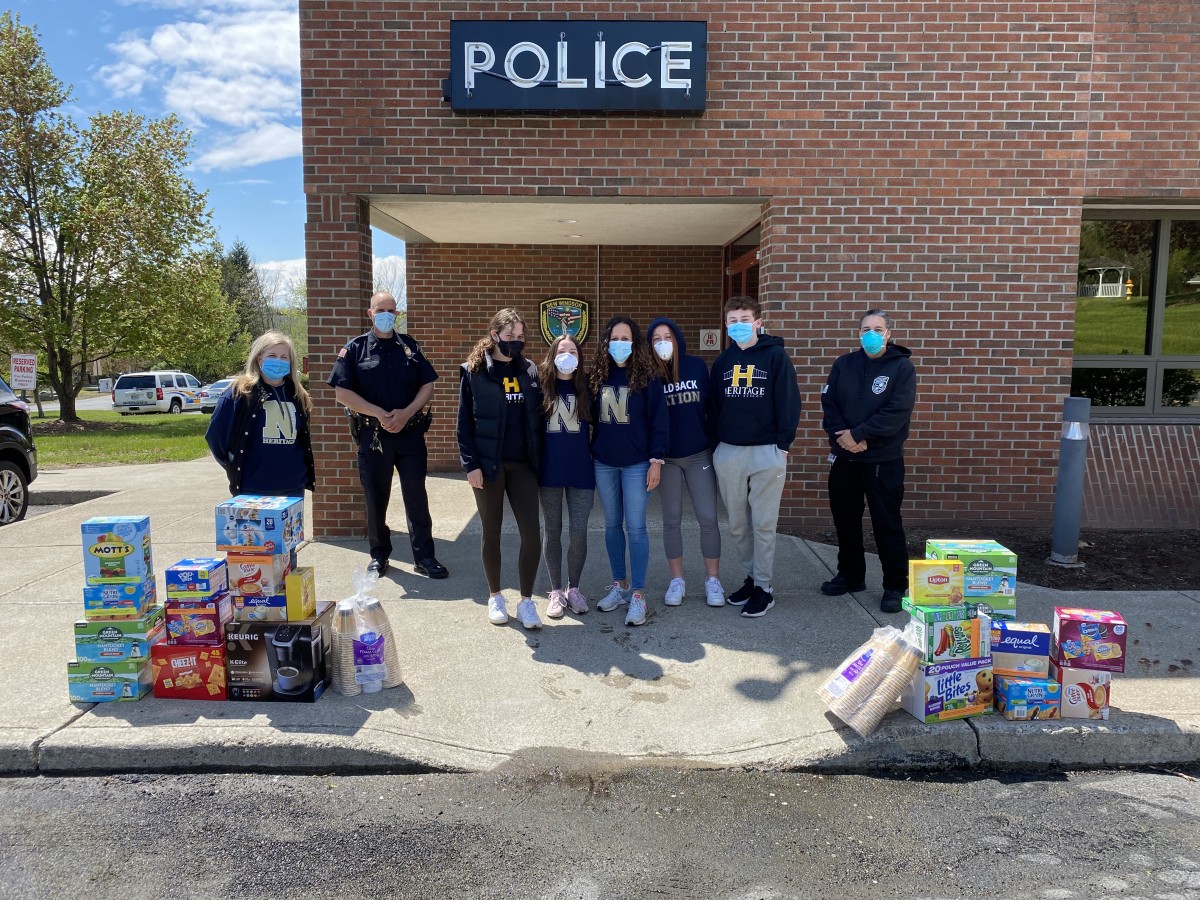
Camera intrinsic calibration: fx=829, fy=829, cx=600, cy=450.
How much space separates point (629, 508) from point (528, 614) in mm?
914

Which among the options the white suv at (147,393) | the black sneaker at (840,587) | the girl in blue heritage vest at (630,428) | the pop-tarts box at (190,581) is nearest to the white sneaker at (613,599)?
the girl in blue heritage vest at (630,428)

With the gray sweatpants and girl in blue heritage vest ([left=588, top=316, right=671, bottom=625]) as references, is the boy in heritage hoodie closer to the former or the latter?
the gray sweatpants

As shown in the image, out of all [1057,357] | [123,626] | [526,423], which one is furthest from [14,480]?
[1057,357]

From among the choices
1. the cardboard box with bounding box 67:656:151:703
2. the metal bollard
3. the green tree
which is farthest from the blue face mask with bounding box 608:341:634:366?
the green tree

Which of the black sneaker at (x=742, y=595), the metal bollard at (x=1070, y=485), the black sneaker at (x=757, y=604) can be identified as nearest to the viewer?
the black sneaker at (x=757, y=604)

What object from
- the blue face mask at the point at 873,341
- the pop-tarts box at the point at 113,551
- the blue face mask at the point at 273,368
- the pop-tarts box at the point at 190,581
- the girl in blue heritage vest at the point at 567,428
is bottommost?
Result: the pop-tarts box at the point at 190,581

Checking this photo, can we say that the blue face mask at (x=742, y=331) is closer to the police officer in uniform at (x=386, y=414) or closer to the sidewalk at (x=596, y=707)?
the sidewalk at (x=596, y=707)

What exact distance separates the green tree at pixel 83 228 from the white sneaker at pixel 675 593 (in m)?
22.2

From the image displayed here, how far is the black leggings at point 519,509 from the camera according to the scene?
5109 mm

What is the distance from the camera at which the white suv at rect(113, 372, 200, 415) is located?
3353cm

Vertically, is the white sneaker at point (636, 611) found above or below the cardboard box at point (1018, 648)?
below

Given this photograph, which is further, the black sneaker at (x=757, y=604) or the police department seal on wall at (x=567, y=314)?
the police department seal on wall at (x=567, y=314)

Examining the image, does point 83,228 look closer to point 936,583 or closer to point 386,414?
point 386,414

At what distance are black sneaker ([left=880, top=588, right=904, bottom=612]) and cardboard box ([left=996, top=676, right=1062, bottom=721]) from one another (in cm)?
148
